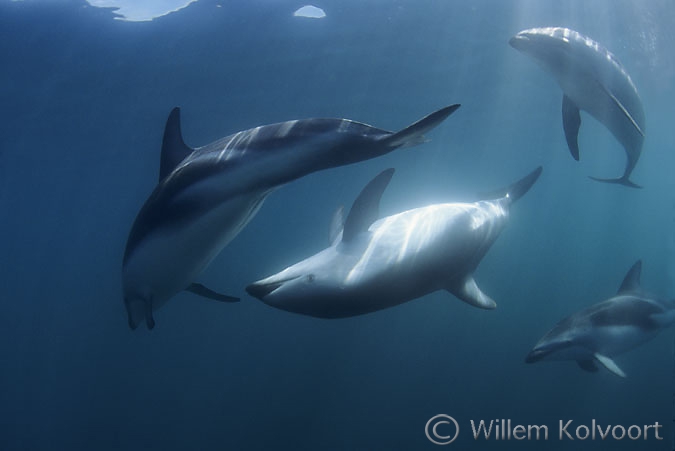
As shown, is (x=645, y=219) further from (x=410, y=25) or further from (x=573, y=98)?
(x=573, y=98)

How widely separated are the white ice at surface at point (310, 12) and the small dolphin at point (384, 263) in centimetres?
1388

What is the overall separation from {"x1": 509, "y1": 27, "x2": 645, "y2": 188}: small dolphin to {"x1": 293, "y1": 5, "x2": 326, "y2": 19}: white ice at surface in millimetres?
11542

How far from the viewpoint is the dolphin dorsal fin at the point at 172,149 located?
13.6 feet

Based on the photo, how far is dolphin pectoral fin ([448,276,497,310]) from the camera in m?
4.07

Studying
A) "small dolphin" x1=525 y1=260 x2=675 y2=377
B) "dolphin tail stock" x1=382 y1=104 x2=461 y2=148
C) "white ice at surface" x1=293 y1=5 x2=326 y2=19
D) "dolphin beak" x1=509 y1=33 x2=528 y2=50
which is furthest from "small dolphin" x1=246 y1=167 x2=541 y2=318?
"white ice at surface" x1=293 y1=5 x2=326 y2=19

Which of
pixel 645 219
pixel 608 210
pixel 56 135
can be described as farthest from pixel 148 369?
pixel 645 219

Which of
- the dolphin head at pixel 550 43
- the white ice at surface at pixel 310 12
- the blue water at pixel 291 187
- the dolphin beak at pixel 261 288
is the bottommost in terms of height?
the blue water at pixel 291 187

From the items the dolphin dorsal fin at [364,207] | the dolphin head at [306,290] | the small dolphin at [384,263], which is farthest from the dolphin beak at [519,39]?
the dolphin head at [306,290]

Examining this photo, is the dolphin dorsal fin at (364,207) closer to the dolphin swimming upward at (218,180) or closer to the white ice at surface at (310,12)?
the dolphin swimming upward at (218,180)

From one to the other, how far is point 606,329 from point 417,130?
25.7 feet

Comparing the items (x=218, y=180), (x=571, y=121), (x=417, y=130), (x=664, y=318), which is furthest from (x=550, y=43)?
(x=664, y=318)

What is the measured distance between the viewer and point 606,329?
8.56 m

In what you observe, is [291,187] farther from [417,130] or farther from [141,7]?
[417,130]

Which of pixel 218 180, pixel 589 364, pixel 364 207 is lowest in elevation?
pixel 589 364
